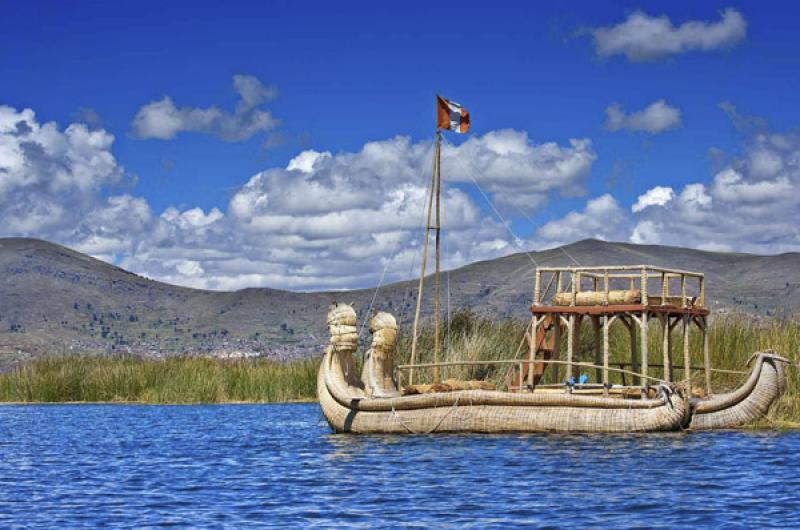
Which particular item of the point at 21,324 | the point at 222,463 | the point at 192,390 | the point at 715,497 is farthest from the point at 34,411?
the point at 21,324

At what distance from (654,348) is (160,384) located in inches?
734

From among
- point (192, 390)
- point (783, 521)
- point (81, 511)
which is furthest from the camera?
point (192, 390)

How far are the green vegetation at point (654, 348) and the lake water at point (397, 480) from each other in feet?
11.0

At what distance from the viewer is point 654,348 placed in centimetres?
3775

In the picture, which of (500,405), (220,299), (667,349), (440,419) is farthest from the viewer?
(220,299)

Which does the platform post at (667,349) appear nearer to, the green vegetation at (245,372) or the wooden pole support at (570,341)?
the wooden pole support at (570,341)

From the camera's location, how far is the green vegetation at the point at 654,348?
3244cm

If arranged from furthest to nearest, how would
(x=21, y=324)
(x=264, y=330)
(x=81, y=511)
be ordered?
(x=264, y=330), (x=21, y=324), (x=81, y=511)

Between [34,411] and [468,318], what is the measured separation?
14567mm

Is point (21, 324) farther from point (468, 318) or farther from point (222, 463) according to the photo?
point (222, 463)

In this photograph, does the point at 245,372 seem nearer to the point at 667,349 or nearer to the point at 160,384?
the point at 160,384

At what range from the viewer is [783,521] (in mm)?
18031

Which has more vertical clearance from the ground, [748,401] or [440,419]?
[748,401]

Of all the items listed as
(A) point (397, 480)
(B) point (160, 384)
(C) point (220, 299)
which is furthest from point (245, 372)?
(C) point (220, 299)
